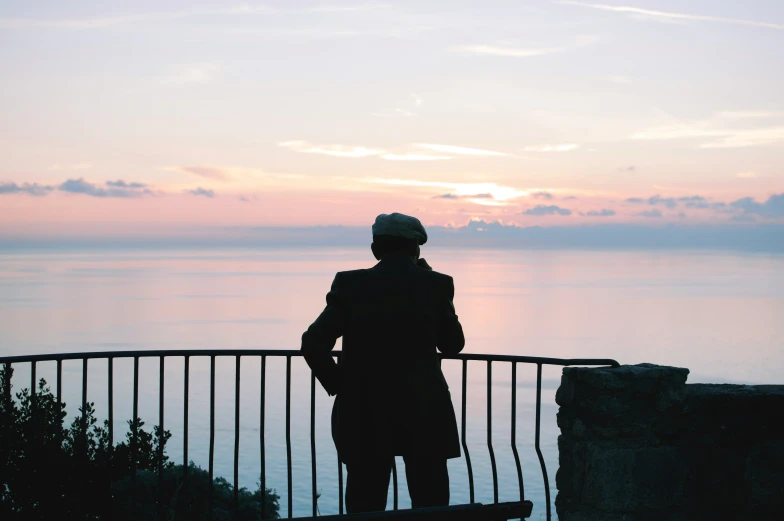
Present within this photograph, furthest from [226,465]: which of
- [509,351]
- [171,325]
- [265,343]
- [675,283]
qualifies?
[675,283]

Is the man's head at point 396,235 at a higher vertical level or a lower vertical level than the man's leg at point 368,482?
higher

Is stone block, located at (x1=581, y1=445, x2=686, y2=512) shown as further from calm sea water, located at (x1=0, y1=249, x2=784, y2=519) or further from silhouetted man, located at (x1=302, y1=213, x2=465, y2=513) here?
calm sea water, located at (x1=0, y1=249, x2=784, y2=519)

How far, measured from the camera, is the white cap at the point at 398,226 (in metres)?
3.86

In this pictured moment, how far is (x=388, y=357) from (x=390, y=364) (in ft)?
0.12

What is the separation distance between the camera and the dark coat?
3.82 m

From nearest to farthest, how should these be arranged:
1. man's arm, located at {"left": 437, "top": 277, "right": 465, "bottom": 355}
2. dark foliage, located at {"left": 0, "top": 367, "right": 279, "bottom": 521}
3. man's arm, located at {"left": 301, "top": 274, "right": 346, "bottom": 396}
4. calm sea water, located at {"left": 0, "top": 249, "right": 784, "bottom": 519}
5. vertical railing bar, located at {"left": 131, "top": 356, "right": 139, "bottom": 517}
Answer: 1. man's arm, located at {"left": 301, "top": 274, "right": 346, "bottom": 396}
2. man's arm, located at {"left": 437, "top": 277, "right": 465, "bottom": 355}
3. vertical railing bar, located at {"left": 131, "top": 356, "right": 139, "bottom": 517}
4. dark foliage, located at {"left": 0, "top": 367, "right": 279, "bottom": 521}
5. calm sea water, located at {"left": 0, "top": 249, "right": 784, "bottom": 519}

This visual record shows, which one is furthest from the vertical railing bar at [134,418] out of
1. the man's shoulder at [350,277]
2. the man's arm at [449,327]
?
the man's arm at [449,327]

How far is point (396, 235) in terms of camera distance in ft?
12.7

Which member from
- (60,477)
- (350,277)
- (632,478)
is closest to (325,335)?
(350,277)

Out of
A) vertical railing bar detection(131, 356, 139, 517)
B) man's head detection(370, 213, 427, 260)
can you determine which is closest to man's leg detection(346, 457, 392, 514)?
man's head detection(370, 213, 427, 260)

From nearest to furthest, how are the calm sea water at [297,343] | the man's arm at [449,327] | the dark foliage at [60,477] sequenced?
the man's arm at [449,327] < the dark foliage at [60,477] < the calm sea water at [297,343]

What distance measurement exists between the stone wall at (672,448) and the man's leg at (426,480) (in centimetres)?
130

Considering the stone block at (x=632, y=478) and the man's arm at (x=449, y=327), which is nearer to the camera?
the man's arm at (x=449, y=327)

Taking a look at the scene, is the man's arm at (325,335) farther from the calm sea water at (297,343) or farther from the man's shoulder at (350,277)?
the calm sea water at (297,343)
